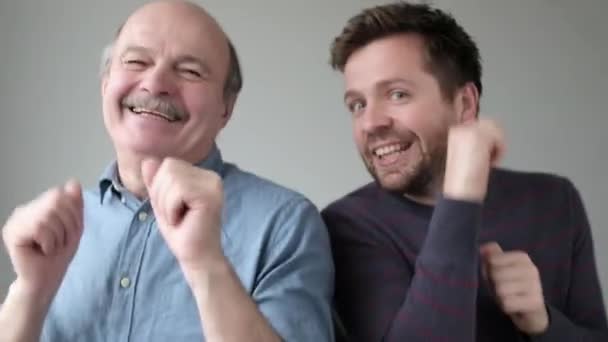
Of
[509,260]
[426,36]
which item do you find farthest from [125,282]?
[426,36]

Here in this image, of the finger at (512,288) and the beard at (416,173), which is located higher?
the beard at (416,173)

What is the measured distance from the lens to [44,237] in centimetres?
76

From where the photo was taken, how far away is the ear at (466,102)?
1139 millimetres

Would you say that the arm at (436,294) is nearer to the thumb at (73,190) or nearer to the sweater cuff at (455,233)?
the sweater cuff at (455,233)

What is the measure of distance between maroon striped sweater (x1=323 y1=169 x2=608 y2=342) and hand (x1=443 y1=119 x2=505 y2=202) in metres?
0.02

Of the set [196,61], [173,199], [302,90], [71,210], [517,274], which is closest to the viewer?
[173,199]

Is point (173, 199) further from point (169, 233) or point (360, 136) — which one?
point (360, 136)

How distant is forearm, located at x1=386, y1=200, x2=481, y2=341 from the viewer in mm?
818

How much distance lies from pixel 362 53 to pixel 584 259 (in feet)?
1.74

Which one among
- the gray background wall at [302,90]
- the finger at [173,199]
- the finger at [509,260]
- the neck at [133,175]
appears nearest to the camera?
the finger at [173,199]

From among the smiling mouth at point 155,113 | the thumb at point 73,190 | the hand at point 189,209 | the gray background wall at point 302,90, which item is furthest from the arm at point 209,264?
the gray background wall at point 302,90

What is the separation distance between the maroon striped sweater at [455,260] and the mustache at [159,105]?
0.32 m

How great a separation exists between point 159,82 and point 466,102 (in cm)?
58

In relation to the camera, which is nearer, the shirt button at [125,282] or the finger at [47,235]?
the finger at [47,235]
